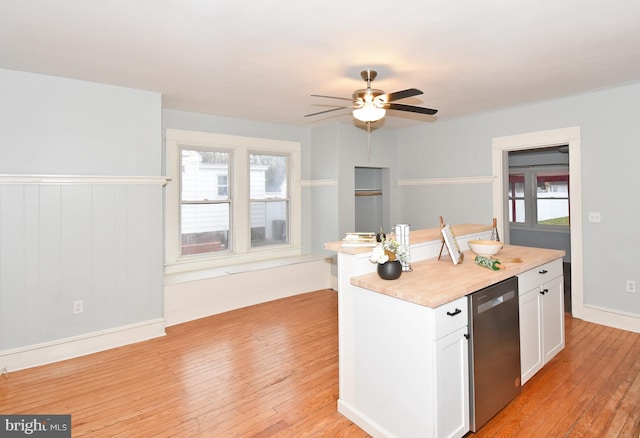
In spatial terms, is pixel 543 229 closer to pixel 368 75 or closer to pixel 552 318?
pixel 552 318

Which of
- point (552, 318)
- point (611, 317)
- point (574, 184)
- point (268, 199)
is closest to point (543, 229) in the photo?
point (574, 184)

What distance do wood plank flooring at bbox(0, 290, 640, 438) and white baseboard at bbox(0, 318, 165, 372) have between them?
94 mm

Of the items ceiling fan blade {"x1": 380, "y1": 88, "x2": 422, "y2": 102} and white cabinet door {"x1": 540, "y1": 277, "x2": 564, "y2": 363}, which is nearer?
ceiling fan blade {"x1": 380, "y1": 88, "x2": 422, "y2": 102}

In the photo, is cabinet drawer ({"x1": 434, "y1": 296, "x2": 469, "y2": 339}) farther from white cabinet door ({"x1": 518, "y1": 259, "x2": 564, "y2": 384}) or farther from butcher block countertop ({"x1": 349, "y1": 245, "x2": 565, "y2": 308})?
white cabinet door ({"x1": 518, "y1": 259, "x2": 564, "y2": 384})

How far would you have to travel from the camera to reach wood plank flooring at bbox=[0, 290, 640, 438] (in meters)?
2.21

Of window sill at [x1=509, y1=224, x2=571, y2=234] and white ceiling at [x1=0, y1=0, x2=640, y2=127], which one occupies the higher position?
white ceiling at [x1=0, y1=0, x2=640, y2=127]

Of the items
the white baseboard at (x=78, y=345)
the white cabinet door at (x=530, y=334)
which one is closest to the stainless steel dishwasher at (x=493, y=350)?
the white cabinet door at (x=530, y=334)

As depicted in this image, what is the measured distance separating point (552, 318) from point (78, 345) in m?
4.31

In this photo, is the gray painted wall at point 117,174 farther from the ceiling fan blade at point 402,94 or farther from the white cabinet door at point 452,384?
the white cabinet door at point 452,384

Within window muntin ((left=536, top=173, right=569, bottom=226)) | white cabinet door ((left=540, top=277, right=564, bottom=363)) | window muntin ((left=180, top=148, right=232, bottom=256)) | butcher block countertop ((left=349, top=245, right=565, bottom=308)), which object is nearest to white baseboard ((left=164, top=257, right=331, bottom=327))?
window muntin ((left=180, top=148, right=232, bottom=256))

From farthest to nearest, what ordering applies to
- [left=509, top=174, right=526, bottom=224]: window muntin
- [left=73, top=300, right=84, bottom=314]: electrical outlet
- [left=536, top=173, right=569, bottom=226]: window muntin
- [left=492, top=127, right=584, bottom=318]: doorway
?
[left=509, top=174, right=526, bottom=224]: window muntin
[left=536, top=173, right=569, bottom=226]: window muntin
[left=492, top=127, right=584, bottom=318]: doorway
[left=73, top=300, right=84, bottom=314]: electrical outlet

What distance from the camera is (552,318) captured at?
9.46 feet

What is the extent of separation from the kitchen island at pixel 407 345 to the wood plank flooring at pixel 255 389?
10.5 inches

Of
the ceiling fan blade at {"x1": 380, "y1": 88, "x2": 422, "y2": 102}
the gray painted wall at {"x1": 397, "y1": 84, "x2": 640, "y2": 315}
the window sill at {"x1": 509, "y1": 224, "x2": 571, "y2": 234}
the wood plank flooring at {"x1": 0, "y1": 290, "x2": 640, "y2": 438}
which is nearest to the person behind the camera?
the wood plank flooring at {"x1": 0, "y1": 290, "x2": 640, "y2": 438}
